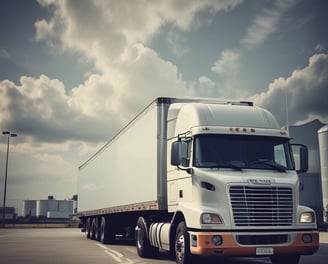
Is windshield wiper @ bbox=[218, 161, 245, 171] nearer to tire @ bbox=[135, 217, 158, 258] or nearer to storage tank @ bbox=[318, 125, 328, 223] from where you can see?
tire @ bbox=[135, 217, 158, 258]

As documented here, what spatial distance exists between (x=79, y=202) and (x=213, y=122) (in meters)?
20.7

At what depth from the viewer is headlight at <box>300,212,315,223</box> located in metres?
9.92

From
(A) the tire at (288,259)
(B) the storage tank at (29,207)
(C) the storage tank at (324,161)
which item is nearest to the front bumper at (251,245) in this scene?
(A) the tire at (288,259)

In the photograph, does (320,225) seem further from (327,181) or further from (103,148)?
(103,148)

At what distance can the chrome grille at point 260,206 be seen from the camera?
952 centimetres

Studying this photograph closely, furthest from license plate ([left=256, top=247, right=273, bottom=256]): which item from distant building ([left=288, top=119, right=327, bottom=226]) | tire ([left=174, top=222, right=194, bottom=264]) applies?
distant building ([left=288, top=119, right=327, bottom=226])

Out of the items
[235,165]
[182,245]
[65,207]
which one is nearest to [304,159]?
[235,165]

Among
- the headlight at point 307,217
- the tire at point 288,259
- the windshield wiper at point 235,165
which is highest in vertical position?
the windshield wiper at point 235,165

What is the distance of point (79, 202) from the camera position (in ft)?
97.8

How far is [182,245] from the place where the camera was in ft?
33.5

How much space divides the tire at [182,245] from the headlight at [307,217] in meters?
2.44

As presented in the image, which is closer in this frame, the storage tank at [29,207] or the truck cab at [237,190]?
the truck cab at [237,190]

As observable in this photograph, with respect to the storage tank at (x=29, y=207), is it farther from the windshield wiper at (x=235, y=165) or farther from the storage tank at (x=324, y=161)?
the windshield wiper at (x=235, y=165)

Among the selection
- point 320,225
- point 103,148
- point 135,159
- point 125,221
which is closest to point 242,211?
point 135,159
